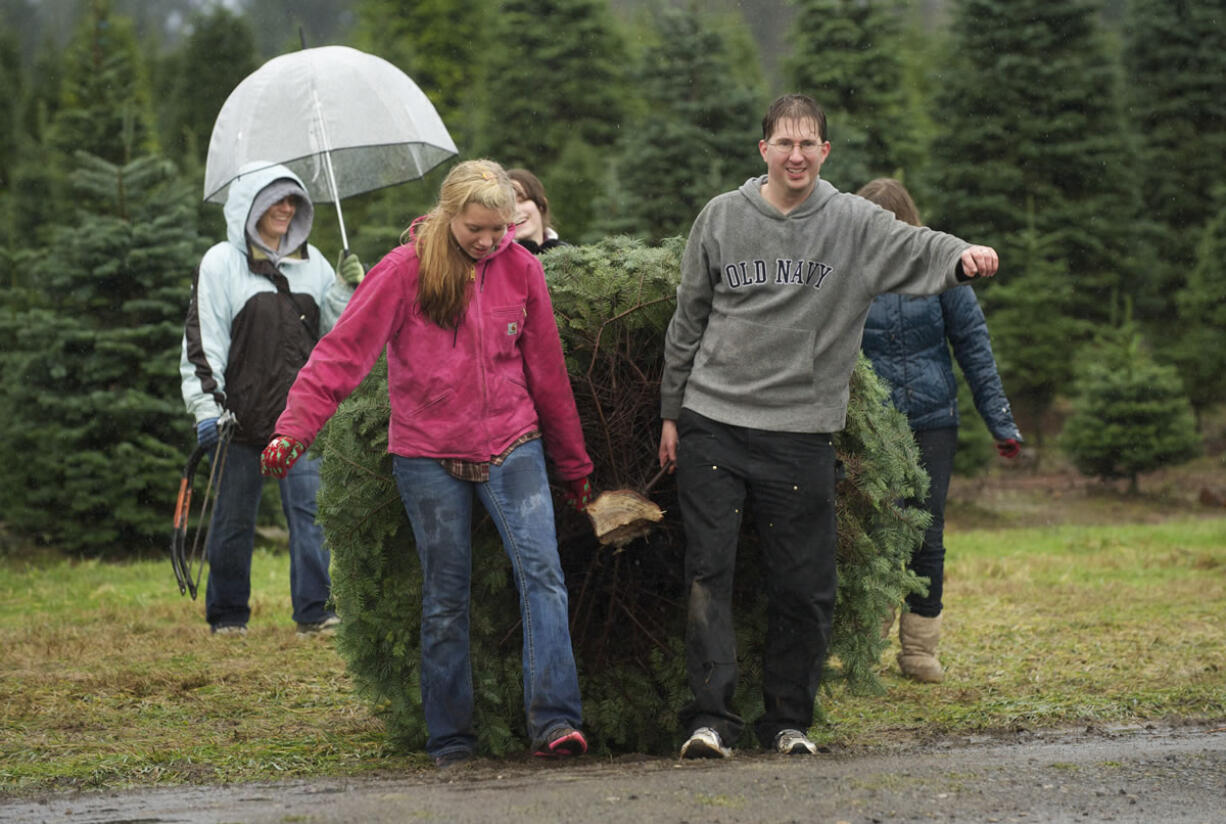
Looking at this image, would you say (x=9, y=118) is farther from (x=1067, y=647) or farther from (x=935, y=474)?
(x=935, y=474)

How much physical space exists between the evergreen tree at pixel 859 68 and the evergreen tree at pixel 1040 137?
819mm

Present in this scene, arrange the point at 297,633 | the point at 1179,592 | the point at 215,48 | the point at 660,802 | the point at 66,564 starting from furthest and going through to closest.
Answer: the point at 215,48 → the point at 66,564 → the point at 1179,592 → the point at 297,633 → the point at 660,802

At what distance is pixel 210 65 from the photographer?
1758 inches

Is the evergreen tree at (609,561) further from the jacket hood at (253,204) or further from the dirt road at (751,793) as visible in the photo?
the jacket hood at (253,204)

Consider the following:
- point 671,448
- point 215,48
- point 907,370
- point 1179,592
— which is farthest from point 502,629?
point 215,48

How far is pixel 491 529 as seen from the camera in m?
5.57

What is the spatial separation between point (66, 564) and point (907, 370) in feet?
27.7

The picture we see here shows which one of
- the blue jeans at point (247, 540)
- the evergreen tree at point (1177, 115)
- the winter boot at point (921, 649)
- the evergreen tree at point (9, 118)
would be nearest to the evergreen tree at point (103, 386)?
the blue jeans at point (247, 540)

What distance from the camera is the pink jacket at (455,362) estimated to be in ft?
16.8

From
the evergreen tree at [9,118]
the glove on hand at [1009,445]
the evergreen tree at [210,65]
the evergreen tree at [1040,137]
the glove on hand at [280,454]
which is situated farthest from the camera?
the evergreen tree at [210,65]

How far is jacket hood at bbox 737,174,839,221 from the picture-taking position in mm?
5293

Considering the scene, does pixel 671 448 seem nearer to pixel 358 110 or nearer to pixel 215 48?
pixel 358 110

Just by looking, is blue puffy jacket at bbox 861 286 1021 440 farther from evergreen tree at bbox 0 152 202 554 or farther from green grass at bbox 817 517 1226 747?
evergreen tree at bbox 0 152 202 554

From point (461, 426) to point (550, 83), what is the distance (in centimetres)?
2610
